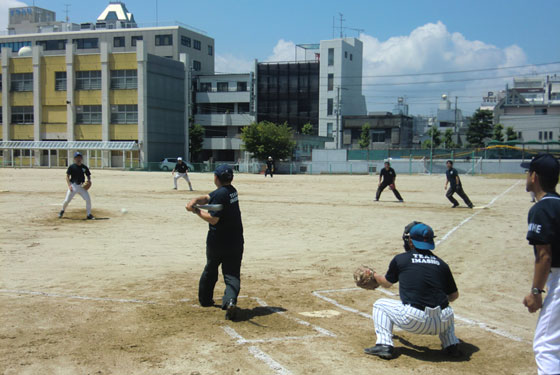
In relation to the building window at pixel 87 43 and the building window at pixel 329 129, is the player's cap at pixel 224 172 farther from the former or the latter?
the building window at pixel 87 43

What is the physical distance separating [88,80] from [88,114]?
4.69 meters

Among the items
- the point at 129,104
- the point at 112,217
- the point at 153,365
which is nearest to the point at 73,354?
the point at 153,365

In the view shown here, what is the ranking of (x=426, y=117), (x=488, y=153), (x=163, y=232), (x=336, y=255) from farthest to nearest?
(x=426, y=117)
(x=488, y=153)
(x=163, y=232)
(x=336, y=255)

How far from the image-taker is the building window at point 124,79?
7031 cm

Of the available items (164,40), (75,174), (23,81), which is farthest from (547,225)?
(164,40)

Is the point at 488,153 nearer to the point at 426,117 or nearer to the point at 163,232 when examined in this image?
the point at 163,232

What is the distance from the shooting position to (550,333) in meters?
4.07

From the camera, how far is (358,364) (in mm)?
5090

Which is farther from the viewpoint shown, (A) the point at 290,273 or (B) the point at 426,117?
(B) the point at 426,117

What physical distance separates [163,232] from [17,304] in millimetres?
7160

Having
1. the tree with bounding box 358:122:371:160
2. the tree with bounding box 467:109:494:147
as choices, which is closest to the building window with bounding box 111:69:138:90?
the tree with bounding box 358:122:371:160

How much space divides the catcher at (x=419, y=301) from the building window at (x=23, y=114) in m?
77.3

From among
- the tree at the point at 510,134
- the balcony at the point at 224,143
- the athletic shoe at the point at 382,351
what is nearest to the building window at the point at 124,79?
the balcony at the point at 224,143

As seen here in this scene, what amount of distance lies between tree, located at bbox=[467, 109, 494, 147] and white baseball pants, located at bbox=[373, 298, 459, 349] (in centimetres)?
8457
